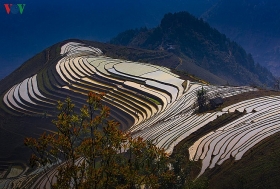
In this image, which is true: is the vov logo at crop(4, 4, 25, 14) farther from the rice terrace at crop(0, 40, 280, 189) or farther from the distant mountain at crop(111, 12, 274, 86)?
the distant mountain at crop(111, 12, 274, 86)

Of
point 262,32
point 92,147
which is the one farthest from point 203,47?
point 92,147

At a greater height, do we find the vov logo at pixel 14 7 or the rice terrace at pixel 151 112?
the vov logo at pixel 14 7

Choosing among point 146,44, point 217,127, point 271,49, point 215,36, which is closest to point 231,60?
point 215,36

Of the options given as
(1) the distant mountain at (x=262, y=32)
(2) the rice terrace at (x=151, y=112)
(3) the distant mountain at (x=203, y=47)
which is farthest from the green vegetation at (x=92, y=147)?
(1) the distant mountain at (x=262, y=32)

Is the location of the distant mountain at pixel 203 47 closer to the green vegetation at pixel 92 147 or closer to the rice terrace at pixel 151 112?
the rice terrace at pixel 151 112

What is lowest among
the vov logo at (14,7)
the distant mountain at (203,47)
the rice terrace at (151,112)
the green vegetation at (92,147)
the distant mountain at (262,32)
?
the green vegetation at (92,147)

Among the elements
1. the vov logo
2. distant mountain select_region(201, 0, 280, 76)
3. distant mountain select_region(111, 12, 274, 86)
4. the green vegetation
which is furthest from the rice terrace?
distant mountain select_region(201, 0, 280, 76)
